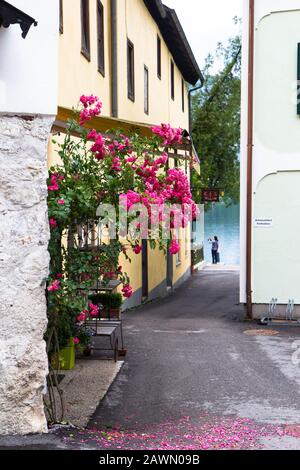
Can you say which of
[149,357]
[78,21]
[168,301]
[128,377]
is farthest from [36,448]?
[168,301]

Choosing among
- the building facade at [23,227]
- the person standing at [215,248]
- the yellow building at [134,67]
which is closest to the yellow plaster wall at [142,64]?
the yellow building at [134,67]

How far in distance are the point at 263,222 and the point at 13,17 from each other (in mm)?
10295

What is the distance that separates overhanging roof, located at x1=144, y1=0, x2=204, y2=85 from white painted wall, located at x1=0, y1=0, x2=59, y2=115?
15.0 meters

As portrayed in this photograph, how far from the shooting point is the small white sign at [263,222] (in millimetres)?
14848

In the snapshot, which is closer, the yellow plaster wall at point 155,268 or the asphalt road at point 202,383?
the asphalt road at point 202,383

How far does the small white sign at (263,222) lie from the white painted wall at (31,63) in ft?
31.3

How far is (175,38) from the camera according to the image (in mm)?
24609

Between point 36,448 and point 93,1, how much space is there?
1090 cm

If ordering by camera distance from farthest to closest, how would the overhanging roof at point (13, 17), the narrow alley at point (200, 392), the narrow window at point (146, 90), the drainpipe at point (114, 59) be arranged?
the narrow window at point (146, 90), the drainpipe at point (114, 59), the narrow alley at point (200, 392), the overhanging roof at point (13, 17)

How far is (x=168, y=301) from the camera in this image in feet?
68.9

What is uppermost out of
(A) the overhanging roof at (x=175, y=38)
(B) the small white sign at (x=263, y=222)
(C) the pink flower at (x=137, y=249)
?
(A) the overhanging roof at (x=175, y=38)

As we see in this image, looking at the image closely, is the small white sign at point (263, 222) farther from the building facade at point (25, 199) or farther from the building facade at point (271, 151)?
the building facade at point (25, 199)

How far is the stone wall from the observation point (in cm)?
558

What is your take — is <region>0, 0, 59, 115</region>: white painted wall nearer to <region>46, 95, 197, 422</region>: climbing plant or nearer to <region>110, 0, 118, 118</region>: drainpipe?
<region>46, 95, 197, 422</region>: climbing plant
